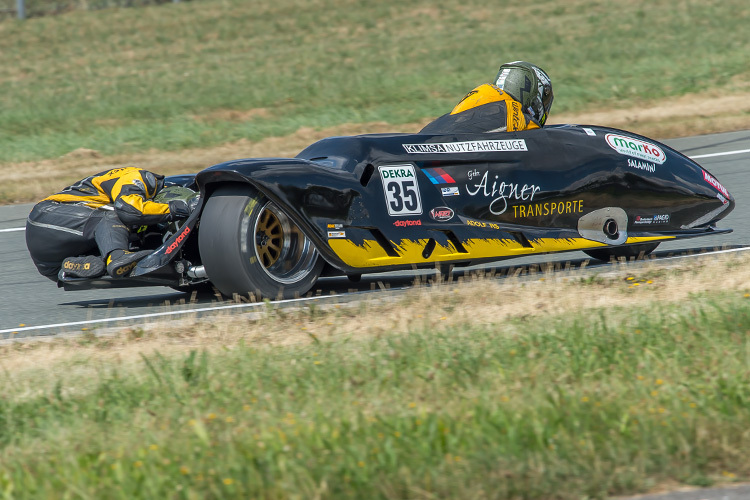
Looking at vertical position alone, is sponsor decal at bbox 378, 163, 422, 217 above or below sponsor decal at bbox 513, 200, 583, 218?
above

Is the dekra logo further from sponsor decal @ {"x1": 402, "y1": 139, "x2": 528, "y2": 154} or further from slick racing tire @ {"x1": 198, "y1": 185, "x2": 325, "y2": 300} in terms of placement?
slick racing tire @ {"x1": 198, "y1": 185, "x2": 325, "y2": 300}

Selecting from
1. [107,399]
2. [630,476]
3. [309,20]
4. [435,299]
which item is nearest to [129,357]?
[107,399]

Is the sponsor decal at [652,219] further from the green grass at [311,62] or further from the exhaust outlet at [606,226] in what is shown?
the green grass at [311,62]

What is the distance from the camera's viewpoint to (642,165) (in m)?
7.41

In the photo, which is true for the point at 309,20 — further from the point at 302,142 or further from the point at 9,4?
the point at 302,142

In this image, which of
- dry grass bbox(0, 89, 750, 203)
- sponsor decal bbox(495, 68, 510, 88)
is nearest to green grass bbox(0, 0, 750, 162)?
dry grass bbox(0, 89, 750, 203)

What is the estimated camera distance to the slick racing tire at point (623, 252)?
7.79m

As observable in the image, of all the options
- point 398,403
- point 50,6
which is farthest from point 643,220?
point 50,6

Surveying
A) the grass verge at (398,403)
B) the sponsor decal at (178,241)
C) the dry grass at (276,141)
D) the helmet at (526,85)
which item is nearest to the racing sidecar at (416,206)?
the sponsor decal at (178,241)

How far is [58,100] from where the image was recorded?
17.5 metres

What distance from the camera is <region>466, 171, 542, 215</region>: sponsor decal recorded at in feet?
22.1

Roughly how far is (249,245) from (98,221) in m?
1.11

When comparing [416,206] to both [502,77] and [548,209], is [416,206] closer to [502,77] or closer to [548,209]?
[548,209]

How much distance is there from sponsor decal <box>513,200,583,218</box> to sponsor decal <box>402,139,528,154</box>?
1.27ft
